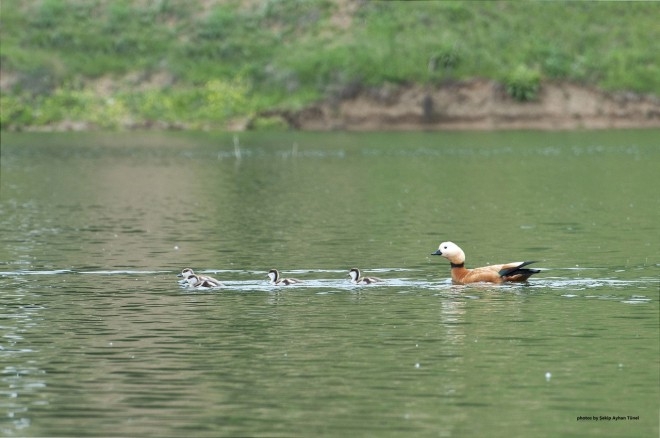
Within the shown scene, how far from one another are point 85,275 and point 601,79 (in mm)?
117006

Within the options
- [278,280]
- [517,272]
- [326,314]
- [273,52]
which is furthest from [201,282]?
[273,52]

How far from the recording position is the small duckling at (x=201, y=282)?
39.0 metres

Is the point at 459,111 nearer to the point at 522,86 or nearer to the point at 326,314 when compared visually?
the point at 522,86

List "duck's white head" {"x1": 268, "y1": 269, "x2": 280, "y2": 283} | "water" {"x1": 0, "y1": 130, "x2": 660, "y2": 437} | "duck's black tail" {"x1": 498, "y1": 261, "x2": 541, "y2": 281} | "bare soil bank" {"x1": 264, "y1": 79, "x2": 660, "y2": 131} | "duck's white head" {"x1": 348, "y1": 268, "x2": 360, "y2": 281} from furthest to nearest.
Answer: "bare soil bank" {"x1": 264, "y1": 79, "x2": 660, "y2": 131} < "duck's white head" {"x1": 268, "y1": 269, "x2": 280, "y2": 283} < "duck's white head" {"x1": 348, "y1": 268, "x2": 360, "y2": 281} < "duck's black tail" {"x1": 498, "y1": 261, "x2": 541, "y2": 281} < "water" {"x1": 0, "y1": 130, "x2": 660, "y2": 437}

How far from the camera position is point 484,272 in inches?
1544

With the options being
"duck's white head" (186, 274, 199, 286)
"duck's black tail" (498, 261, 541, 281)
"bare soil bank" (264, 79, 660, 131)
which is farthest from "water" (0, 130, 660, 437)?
"bare soil bank" (264, 79, 660, 131)

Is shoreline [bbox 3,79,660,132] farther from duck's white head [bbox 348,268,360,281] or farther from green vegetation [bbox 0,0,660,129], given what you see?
duck's white head [bbox 348,268,360,281]

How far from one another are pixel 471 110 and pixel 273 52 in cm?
2380

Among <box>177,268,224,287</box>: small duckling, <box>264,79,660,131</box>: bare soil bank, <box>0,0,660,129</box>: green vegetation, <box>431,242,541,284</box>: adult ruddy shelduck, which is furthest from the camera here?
<box>0,0,660,129</box>: green vegetation

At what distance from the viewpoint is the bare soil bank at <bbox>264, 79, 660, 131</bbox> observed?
14950 centimetres

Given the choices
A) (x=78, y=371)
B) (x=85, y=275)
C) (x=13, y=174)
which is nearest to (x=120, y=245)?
(x=85, y=275)

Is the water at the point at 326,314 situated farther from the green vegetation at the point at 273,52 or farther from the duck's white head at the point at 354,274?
the green vegetation at the point at 273,52

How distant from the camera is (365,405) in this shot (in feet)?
83.8

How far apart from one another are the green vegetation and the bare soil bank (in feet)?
4.56
